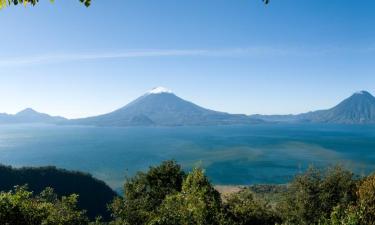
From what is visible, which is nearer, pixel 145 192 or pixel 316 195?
pixel 316 195

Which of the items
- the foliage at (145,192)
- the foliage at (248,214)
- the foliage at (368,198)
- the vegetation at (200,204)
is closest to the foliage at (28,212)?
the vegetation at (200,204)

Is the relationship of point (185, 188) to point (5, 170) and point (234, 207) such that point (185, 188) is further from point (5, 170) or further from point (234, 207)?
point (5, 170)

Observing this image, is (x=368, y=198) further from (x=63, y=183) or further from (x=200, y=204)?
(x=63, y=183)

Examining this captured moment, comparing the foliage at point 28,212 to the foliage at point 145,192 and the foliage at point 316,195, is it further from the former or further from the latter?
the foliage at point 316,195

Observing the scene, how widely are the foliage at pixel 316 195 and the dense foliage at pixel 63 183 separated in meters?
81.4

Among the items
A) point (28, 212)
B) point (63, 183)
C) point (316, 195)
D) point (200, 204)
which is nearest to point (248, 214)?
point (316, 195)

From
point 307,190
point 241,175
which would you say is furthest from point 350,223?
point 241,175

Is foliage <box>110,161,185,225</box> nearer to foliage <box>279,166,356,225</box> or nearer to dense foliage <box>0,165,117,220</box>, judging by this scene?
foliage <box>279,166,356,225</box>

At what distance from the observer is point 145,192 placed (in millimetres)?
40969

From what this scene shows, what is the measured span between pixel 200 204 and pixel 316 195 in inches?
764

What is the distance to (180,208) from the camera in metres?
25.3

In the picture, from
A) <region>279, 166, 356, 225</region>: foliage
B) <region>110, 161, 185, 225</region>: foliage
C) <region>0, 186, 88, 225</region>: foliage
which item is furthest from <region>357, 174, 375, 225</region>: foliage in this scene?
<region>0, 186, 88, 225</region>: foliage

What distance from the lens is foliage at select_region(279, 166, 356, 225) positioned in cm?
3822

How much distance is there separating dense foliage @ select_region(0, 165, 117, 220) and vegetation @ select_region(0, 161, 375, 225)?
251 ft
